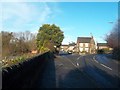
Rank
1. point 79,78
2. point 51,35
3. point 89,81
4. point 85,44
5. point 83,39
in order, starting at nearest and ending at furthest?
point 89,81, point 79,78, point 51,35, point 85,44, point 83,39

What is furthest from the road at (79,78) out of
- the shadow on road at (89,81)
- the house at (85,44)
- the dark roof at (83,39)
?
the dark roof at (83,39)

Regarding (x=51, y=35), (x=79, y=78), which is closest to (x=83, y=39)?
(x=51, y=35)

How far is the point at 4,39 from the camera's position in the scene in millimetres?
31172

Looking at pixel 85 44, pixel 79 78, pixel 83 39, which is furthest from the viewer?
pixel 83 39

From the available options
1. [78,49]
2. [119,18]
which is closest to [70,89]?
[119,18]

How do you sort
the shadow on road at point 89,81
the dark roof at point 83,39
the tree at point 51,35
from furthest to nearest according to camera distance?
the dark roof at point 83,39 → the tree at point 51,35 → the shadow on road at point 89,81

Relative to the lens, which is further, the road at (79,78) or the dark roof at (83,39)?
the dark roof at (83,39)

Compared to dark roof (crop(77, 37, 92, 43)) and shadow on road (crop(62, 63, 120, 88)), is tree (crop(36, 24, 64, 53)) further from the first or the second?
shadow on road (crop(62, 63, 120, 88))

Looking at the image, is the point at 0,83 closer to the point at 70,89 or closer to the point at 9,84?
the point at 9,84

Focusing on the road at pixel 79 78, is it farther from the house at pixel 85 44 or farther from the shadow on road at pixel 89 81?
the house at pixel 85 44

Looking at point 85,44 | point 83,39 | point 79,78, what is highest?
point 83,39

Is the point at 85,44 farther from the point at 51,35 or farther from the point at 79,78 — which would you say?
the point at 79,78

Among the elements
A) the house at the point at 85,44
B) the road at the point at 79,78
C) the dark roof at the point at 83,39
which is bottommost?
the road at the point at 79,78

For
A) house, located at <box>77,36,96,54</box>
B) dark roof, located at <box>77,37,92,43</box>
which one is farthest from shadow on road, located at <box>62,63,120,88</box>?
dark roof, located at <box>77,37,92,43</box>
